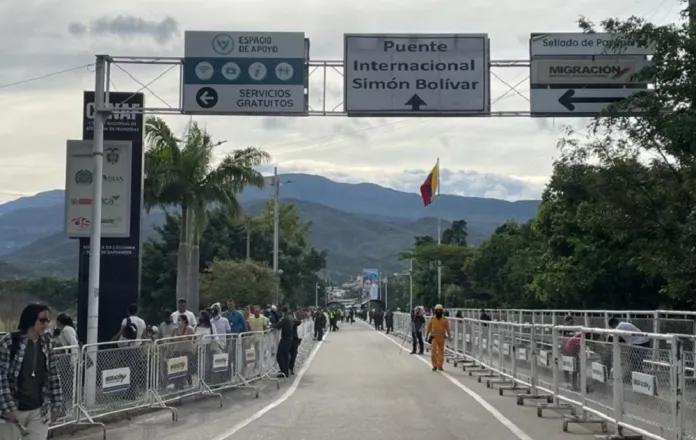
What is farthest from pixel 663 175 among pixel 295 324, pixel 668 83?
pixel 295 324

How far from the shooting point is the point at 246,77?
19.2 metres

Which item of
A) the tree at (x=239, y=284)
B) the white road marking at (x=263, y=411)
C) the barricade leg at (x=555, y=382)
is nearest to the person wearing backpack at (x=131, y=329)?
the white road marking at (x=263, y=411)

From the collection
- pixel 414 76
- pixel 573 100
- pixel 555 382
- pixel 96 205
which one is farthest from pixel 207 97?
pixel 555 382

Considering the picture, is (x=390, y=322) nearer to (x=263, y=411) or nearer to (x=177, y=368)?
(x=177, y=368)

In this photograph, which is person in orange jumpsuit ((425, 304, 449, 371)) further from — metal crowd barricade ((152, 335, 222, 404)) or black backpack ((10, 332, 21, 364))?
black backpack ((10, 332, 21, 364))

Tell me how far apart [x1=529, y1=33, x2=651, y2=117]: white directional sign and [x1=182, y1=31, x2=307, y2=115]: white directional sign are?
484 cm

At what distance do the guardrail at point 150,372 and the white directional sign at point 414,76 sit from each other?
562 centimetres

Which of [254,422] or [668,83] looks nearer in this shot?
[254,422]

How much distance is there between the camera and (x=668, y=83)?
699 inches

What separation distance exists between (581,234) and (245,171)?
15731mm

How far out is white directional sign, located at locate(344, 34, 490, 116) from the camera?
1922cm

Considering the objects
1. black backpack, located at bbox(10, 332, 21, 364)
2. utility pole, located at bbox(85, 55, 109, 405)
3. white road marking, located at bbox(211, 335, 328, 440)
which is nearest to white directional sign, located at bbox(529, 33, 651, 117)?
white road marking, located at bbox(211, 335, 328, 440)

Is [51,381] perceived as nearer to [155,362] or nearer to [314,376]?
[155,362]

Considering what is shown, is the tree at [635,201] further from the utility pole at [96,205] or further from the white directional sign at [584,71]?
the utility pole at [96,205]
